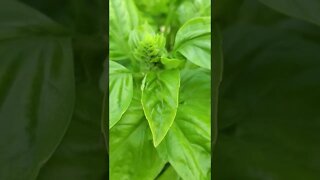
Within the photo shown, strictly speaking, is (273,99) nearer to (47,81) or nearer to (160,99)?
(160,99)

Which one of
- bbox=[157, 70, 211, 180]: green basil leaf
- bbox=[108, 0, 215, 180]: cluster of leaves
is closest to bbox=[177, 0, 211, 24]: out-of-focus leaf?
bbox=[108, 0, 215, 180]: cluster of leaves

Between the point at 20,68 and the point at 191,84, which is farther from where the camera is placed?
the point at 191,84

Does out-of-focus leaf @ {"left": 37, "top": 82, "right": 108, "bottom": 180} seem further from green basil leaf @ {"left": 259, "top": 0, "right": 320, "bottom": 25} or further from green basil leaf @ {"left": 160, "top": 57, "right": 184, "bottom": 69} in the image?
green basil leaf @ {"left": 259, "top": 0, "right": 320, "bottom": 25}

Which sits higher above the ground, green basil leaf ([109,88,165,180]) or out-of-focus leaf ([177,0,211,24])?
out-of-focus leaf ([177,0,211,24])

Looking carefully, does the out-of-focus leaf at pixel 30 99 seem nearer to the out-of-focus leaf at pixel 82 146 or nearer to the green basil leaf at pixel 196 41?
the out-of-focus leaf at pixel 82 146

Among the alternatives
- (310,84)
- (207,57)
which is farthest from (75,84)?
(310,84)

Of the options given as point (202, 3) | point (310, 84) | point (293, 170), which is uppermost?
point (202, 3)

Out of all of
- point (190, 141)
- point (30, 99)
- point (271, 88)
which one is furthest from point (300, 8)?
point (30, 99)

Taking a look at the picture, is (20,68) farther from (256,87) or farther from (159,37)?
(256,87)
